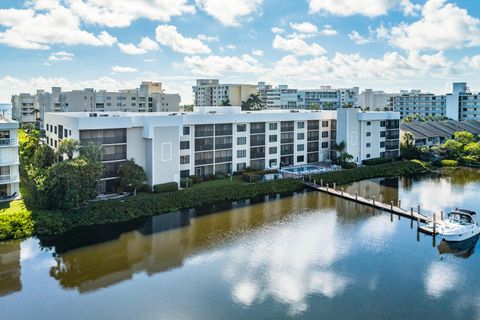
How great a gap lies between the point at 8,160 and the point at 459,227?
Result: 1347 inches

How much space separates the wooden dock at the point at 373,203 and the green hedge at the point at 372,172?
212 cm

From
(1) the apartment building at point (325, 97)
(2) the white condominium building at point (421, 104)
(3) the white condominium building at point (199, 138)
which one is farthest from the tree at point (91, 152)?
(2) the white condominium building at point (421, 104)

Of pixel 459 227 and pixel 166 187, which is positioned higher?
pixel 166 187

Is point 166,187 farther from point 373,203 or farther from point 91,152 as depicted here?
point 373,203

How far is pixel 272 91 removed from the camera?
122m

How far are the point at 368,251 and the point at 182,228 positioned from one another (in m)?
13.3

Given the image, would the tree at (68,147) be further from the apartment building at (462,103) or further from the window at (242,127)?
the apartment building at (462,103)

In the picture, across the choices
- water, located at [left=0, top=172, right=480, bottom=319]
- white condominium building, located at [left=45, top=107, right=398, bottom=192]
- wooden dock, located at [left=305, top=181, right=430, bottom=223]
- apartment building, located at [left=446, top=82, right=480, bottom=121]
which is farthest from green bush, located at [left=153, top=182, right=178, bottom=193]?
apartment building, located at [left=446, top=82, right=480, bottom=121]

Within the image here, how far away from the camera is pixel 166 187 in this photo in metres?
41.9

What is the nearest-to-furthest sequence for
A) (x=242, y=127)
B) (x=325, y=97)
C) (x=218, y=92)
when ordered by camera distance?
(x=242, y=127)
(x=218, y=92)
(x=325, y=97)

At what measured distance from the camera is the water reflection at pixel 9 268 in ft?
80.0

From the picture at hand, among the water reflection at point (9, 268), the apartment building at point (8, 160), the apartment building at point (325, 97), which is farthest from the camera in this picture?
the apartment building at point (325, 97)

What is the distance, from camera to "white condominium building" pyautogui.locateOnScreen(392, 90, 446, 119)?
360 ft

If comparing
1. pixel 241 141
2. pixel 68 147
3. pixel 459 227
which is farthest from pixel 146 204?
pixel 459 227
